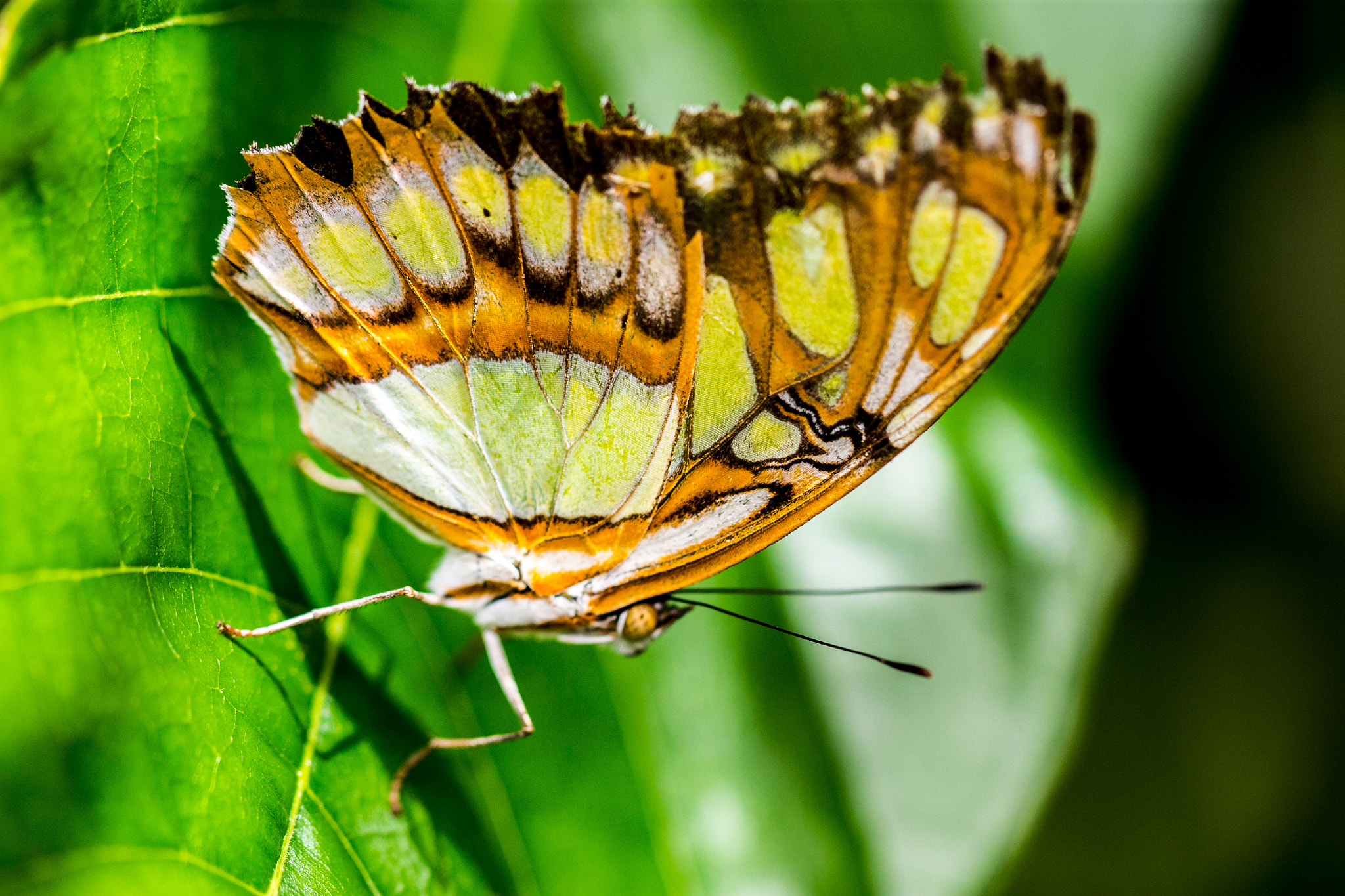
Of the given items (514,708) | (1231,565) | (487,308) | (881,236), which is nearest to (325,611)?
(514,708)

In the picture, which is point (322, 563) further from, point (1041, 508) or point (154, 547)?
point (1041, 508)

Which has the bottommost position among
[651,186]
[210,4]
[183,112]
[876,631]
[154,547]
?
[876,631]

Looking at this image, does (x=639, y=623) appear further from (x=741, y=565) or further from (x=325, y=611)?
(x=741, y=565)

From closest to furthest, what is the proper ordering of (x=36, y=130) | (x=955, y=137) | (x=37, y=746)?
(x=37, y=746) → (x=36, y=130) → (x=955, y=137)

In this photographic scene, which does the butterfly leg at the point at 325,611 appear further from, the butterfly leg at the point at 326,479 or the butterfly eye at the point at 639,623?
the butterfly eye at the point at 639,623

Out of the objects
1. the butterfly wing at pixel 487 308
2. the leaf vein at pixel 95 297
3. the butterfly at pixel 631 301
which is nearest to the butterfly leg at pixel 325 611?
the butterfly at pixel 631 301

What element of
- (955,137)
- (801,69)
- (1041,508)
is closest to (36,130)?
(955,137)

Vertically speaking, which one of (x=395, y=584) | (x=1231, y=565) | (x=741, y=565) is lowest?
(x=1231, y=565)

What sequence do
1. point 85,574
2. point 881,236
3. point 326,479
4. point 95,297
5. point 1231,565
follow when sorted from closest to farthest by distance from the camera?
point 85,574 < point 95,297 < point 881,236 < point 326,479 < point 1231,565
